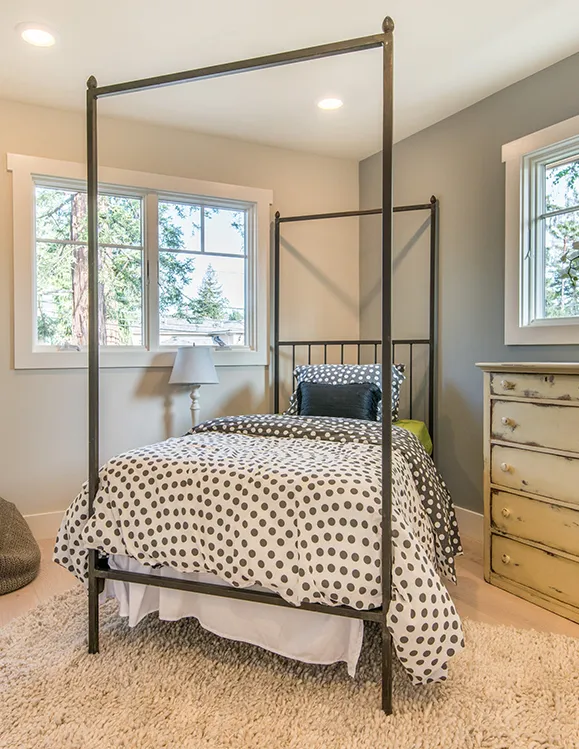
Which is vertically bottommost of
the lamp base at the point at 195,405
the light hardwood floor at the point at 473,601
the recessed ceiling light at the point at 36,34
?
the light hardwood floor at the point at 473,601

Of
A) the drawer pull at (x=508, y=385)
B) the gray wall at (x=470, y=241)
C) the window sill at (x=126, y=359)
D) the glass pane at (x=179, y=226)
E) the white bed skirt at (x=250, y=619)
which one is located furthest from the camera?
the glass pane at (x=179, y=226)

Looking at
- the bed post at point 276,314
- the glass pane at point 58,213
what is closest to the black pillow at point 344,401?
the bed post at point 276,314

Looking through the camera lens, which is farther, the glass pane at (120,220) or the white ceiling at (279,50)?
the glass pane at (120,220)

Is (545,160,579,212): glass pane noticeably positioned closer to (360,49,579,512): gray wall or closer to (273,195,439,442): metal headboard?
(360,49,579,512): gray wall

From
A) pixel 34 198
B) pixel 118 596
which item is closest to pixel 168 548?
pixel 118 596

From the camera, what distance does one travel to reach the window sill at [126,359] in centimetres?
303

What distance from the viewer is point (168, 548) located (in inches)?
66.2

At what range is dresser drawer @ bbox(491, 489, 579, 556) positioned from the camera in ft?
6.81

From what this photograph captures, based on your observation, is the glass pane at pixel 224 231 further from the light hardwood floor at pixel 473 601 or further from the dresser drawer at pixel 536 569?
the dresser drawer at pixel 536 569

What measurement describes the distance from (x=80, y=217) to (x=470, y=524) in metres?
2.96

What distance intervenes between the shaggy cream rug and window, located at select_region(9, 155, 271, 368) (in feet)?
5.80

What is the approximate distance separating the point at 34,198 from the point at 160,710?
278cm

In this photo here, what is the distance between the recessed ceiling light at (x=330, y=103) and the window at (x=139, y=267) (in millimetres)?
742

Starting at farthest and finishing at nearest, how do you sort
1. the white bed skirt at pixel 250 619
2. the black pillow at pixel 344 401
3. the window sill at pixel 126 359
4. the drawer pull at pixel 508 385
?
the window sill at pixel 126 359 < the black pillow at pixel 344 401 < the drawer pull at pixel 508 385 < the white bed skirt at pixel 250 619
